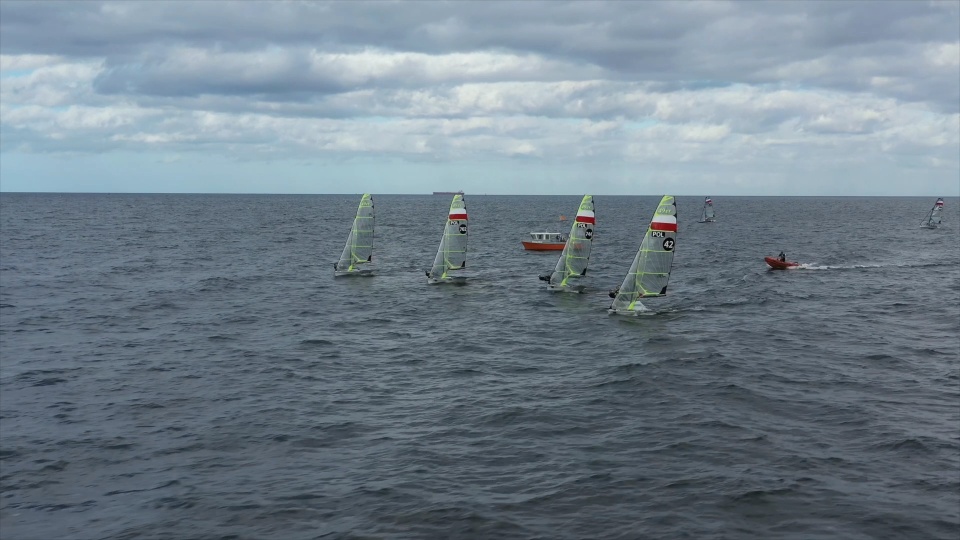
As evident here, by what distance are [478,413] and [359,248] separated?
43.6 meters

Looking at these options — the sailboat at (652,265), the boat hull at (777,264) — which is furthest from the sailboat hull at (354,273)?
the boat hull at (777,264)

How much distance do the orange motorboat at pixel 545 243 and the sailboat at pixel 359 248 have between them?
2590 centimetres

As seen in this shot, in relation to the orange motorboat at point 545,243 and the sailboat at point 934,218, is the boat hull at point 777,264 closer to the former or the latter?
the orange motorboat at point 545,243

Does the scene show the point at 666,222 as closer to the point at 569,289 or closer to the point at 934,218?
the point at 569,289

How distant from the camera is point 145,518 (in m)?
21.1

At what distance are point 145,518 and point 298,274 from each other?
52746 mm

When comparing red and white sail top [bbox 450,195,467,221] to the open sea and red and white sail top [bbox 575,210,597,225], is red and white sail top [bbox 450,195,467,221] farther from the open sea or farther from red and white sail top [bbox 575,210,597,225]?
red and white sail top [bbox 575,210,597,225]

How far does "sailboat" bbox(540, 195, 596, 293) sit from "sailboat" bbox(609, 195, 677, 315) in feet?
31.6

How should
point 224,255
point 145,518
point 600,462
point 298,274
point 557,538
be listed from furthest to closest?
point 224,255 < point 298,274 < point 600,462 < point 145,518 < point 557,538

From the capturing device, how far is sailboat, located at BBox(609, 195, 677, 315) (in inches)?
1955

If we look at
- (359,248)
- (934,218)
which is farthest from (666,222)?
(934,218)

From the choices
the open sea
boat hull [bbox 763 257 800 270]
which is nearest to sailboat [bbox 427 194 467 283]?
the open sea

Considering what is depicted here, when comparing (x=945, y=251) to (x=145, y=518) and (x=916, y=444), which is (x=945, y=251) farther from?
(x=145, y=518)

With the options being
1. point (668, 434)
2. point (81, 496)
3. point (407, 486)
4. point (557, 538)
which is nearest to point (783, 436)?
point (668, 434)
